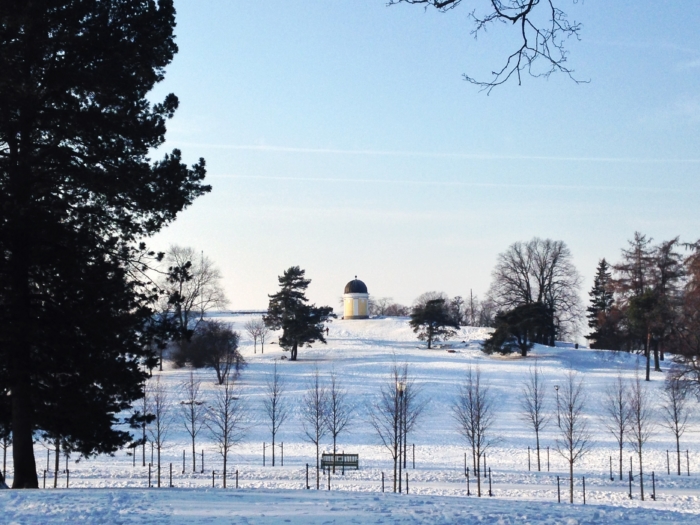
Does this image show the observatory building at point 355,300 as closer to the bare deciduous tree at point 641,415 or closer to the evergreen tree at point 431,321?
the evergreen tree at point 431,321

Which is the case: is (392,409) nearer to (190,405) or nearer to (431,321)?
(190,405)

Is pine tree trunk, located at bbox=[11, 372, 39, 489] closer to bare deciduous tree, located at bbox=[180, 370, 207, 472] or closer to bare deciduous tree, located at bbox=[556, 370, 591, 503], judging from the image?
bare deciduous tree, located at bbox=[556, 370, 591, 503]

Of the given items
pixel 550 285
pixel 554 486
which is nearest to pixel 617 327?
pixel 550 285

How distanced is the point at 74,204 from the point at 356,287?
245 ft

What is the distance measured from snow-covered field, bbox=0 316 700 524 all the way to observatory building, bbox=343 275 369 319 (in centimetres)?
722

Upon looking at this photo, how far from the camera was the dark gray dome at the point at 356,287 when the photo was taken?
90.0 metres

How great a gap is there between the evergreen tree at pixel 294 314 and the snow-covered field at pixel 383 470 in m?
2.20

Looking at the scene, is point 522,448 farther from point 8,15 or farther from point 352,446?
point 8,15

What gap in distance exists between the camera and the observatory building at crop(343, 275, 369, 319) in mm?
90000

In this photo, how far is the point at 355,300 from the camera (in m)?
90.1

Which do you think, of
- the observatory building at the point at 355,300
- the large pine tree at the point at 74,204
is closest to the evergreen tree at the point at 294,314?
the observatory building at the point at 355,300

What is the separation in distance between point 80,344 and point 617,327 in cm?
5603

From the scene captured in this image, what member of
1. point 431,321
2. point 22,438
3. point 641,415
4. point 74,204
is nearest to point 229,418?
point 22,438

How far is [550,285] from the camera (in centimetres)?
6912
